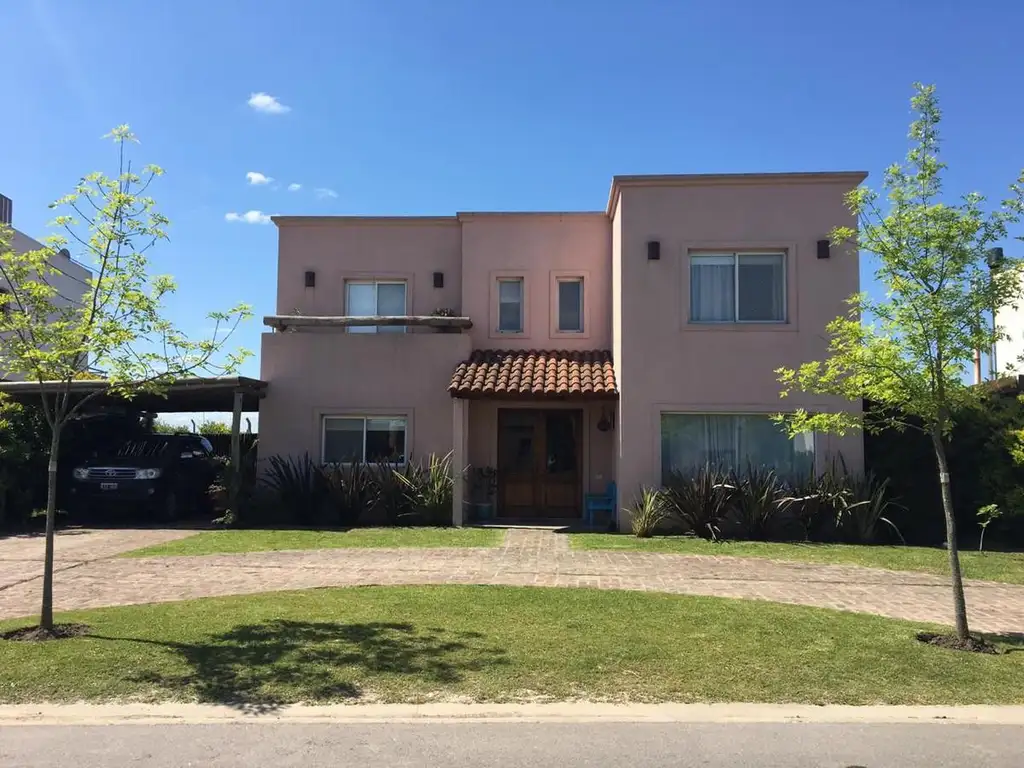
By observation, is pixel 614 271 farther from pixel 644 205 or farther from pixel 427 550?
pixel 427 550

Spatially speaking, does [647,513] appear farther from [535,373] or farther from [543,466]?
[535,373]

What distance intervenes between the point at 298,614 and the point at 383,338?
9.14m

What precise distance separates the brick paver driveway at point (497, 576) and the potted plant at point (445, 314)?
18.6 feet

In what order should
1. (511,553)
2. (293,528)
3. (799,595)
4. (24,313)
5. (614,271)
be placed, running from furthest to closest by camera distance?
(614,271) → (293,528) → (511,553) → (799,595) → (24,313)

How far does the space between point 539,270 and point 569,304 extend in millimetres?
987

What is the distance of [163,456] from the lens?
16578mm

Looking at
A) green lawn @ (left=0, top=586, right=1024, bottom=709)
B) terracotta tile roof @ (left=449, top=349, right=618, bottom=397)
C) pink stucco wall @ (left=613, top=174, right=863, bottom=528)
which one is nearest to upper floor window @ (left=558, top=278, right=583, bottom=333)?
terracotta tile roof @ (left=449, top=349, right=618, bottom=397)

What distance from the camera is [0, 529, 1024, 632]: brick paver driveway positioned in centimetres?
864

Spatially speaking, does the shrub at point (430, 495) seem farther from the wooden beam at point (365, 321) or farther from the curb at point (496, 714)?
the curb at point (496, 714)

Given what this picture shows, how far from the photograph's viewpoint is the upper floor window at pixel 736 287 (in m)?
14.7

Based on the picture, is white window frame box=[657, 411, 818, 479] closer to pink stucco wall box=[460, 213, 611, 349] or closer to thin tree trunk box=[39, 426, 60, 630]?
pink stucco wall box=[460, 213, 611, 349]

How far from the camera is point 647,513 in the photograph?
44.9 ft

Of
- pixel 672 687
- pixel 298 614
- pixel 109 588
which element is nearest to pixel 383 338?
pixel 109 588

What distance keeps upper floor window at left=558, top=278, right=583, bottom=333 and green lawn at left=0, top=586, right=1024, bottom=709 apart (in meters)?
9.60
